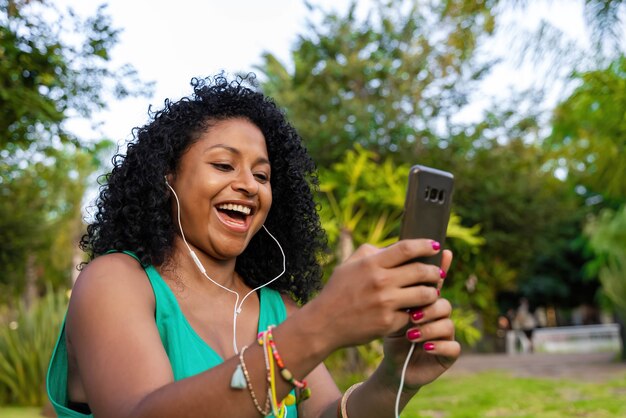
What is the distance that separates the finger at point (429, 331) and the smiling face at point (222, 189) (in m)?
0.71

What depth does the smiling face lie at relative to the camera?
186 cm

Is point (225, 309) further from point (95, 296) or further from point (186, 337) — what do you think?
point (95, 296)

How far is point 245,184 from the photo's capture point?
1.87 meters

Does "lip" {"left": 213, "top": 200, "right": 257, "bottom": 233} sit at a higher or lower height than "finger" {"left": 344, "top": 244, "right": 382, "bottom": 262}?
higher

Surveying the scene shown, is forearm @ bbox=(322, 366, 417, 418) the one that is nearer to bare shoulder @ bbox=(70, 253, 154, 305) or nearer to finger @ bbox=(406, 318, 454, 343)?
finger @ bbox=(406, 318, 454, 343)

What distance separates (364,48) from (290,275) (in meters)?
14.3

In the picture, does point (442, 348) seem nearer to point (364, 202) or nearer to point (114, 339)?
point (114, 339)

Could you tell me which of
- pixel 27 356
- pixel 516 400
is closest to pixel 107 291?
pixel 27 356

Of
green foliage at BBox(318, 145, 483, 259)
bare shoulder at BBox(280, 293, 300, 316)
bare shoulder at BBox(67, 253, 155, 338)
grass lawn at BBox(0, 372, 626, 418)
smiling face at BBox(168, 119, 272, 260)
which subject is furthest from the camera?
green foliage at BBox(318, 145, 483, 259)

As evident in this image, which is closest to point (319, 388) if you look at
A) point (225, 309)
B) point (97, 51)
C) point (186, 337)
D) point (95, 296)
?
point (225, 309)

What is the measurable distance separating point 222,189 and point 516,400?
864 centimetres

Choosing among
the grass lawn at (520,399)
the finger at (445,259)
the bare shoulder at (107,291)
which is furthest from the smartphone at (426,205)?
the grass lawn at (520,399)

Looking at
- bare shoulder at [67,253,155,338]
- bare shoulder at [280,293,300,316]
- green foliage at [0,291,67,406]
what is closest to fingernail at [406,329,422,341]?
bare shoulder at [67,253,155,338]

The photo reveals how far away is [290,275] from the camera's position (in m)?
2.30
